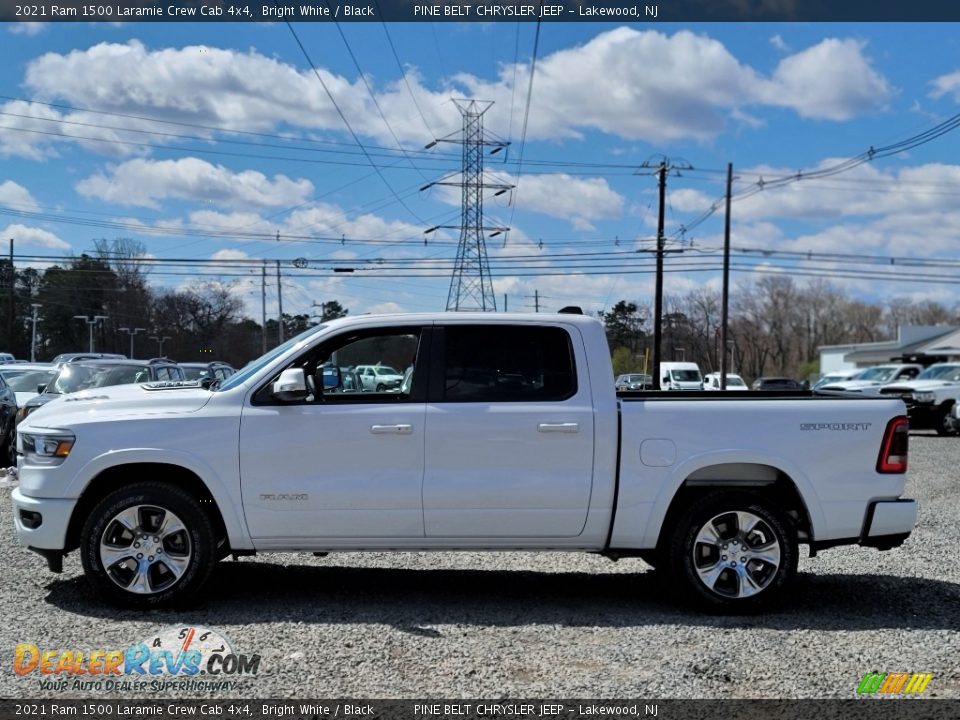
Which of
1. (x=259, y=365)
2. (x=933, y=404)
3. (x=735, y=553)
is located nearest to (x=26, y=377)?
(x=259, y=365)

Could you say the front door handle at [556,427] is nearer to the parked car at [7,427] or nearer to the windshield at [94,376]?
the windshield at [94,376]

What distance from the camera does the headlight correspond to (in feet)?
20.3

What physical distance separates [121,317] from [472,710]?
2712 inches

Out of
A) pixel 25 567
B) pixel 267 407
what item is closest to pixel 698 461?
pixel 267 407

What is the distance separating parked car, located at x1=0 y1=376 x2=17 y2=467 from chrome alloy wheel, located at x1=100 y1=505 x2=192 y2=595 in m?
9.97

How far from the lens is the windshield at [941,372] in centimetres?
2584

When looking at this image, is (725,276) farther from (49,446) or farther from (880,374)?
(49,446)

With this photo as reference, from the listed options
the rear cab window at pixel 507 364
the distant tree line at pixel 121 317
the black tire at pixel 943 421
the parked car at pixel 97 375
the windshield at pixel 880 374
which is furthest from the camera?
the distant tree line at pixel 121 317

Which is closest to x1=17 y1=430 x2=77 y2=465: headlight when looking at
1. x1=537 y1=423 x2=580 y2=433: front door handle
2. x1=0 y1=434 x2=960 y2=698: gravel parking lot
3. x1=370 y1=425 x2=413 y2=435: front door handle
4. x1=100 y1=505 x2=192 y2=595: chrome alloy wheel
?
x1=100 y1=505 x2=192 y2=595: chrome alloy wheel

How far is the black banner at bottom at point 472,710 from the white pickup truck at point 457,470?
62.1 inches

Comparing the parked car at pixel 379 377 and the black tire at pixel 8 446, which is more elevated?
the parked car at pixel 379 377

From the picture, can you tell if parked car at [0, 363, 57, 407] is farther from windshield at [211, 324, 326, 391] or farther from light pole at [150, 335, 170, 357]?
light pole at [150, 335, 170, 357]

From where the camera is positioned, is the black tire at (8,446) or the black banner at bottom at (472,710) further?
the black tire at (8,446)

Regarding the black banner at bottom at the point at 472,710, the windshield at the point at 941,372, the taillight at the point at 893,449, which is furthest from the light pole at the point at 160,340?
the black banner at bottom at the point at 472,710
